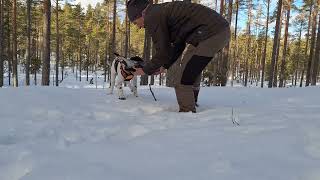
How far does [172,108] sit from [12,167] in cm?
305

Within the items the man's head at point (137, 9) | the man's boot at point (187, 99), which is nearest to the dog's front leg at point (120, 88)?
the man's boot at point (187, 99)

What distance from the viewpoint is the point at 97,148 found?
261 centimetres

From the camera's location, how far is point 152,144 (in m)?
2.71

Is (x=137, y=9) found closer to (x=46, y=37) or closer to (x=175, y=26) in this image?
(x=175, y=26)

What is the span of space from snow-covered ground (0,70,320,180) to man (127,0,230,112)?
24.1 inches

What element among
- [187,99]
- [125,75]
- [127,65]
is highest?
[127,65]

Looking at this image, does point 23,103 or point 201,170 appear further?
point 23,103

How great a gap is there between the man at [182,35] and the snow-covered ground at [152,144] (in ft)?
2.01

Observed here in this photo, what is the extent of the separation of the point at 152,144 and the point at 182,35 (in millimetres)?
2077

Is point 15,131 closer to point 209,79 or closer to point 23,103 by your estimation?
point 23,103

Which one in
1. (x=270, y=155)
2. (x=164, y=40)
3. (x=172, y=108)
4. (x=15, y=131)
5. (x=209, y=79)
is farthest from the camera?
(x=209, y=79)

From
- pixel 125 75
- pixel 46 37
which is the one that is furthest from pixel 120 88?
pixel 46 37

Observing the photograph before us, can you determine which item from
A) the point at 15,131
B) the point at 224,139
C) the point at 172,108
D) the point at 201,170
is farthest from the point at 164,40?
the point at 201,170

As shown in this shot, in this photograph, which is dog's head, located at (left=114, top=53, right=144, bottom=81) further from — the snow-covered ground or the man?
the snow-covered ground
